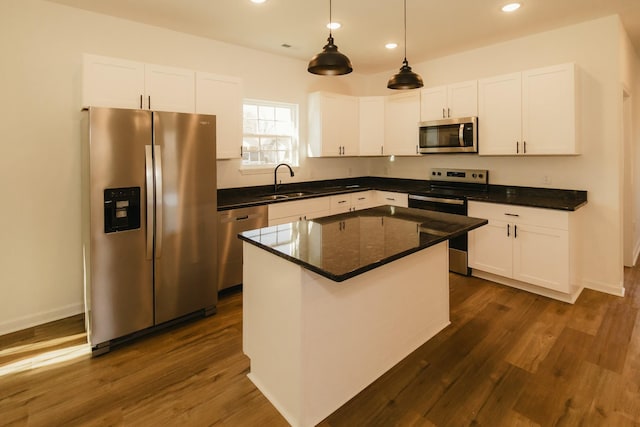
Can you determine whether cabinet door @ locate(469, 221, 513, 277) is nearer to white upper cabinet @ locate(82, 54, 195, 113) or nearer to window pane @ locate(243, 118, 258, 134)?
window pane @ locate(243, 118, 258, 134)

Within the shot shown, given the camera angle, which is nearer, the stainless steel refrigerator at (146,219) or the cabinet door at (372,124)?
the stainless steel refrigerator at (146,219)

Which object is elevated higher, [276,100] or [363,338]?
[276,100]

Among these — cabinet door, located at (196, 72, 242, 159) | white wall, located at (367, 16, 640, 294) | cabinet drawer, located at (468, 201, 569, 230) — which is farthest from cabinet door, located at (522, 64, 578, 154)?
cabinet door, located at (196, 72, 242, 159)

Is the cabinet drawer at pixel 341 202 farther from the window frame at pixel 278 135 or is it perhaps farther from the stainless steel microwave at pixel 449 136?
the stainless steel microwave at pixel 449 136

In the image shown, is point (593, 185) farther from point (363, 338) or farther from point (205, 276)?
point (205, 276)

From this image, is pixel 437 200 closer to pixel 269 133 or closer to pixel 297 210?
pixel 297 210

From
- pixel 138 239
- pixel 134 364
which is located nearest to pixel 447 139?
pixel 138 239

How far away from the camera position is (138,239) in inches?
106

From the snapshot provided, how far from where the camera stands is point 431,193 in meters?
4.32

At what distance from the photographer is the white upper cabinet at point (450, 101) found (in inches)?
161

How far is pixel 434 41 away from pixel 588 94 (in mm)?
1653

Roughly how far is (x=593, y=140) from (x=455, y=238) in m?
1.67

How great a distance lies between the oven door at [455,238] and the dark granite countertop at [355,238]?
1.40 metres

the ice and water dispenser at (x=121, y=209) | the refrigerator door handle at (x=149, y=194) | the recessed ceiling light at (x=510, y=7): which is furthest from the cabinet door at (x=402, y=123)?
the ice and water dispenser at (x=121, y=209)
